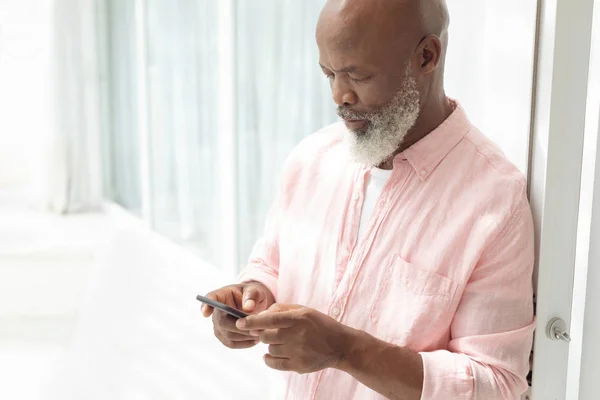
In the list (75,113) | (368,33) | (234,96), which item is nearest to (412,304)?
(368,33)

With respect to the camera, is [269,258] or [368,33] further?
[269,258]

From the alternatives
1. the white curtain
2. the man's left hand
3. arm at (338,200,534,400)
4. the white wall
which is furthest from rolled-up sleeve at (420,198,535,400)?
the white wall

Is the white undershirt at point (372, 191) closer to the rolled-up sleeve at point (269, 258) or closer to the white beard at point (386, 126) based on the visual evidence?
the white beard at point (386, 126)

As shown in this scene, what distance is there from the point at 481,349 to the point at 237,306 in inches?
17.9

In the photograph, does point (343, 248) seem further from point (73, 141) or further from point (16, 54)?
point (16, 54)

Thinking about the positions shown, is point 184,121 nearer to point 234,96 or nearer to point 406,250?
point 234,96

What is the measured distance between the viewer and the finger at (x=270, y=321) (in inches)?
41.4

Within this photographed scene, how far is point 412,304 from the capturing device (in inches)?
43.9

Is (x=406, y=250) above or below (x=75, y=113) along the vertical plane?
above

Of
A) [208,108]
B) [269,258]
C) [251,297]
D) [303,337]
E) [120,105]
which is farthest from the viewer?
[120,105]

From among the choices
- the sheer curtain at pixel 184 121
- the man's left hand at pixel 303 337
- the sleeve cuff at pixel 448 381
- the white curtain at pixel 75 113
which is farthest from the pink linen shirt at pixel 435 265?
the white curtain at pixel 75 113

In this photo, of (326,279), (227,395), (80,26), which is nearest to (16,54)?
(80,26)

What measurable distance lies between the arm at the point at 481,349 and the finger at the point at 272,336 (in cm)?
10

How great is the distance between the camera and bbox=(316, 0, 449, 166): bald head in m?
1.07
